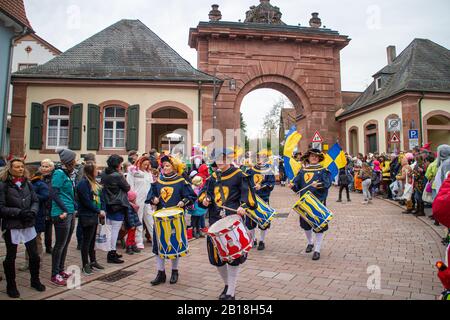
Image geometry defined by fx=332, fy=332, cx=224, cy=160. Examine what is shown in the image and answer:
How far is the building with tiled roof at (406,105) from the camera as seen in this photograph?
1842 cm

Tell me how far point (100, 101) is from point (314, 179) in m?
12.7

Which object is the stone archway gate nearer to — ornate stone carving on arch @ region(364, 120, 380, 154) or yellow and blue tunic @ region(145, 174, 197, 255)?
ornate stone carving on arch @ region(364, 120, 380, 154)

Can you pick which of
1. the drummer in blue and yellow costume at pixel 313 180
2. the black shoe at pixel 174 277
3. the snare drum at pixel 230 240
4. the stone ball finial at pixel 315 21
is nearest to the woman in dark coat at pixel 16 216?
the black shoe at pixel 174 277

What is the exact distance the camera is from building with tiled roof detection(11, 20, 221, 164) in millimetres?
15375

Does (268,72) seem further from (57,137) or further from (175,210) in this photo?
(175,210)

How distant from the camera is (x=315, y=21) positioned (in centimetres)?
2486

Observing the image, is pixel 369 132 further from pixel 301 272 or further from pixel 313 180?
pixel 301 272

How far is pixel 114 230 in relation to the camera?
5676 millimetres

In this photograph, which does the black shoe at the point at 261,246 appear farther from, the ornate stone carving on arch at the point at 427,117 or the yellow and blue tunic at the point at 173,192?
the ornate stone carving on arch at the point at 427,117

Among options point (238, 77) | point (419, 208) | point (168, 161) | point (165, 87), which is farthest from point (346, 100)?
point (168, 161)

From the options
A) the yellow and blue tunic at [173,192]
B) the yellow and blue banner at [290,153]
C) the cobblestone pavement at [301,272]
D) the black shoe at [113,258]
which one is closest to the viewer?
the cobblestone pavement at [301,272]

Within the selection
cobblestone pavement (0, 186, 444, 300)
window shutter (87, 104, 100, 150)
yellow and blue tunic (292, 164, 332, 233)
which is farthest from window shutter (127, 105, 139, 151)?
yellow and blue tunic (292, 164, 332, 233)

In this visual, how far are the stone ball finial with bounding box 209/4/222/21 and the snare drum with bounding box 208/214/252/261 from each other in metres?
22.5

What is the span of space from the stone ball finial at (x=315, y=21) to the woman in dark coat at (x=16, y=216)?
2463 cm
